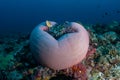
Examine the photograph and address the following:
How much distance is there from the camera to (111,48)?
5895 mm

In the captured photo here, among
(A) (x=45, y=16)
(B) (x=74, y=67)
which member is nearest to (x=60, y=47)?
(B) (x=74, y=67)

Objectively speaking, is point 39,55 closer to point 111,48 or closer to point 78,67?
point 78,67

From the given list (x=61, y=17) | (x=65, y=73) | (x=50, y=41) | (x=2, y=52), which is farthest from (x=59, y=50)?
(x=61, y=17)

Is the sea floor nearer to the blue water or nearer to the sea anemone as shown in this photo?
the sea anemone

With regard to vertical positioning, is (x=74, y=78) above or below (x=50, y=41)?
below

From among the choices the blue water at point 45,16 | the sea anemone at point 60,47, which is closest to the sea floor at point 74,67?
the sea anemone at point 60,47

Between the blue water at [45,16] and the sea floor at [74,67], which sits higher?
the blue water at [45,16]

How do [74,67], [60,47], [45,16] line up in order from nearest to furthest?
[60,47], [74,67], [45,16]

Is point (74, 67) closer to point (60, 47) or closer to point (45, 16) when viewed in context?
point (60, 47)

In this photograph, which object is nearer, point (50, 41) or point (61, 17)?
point (50, 41)

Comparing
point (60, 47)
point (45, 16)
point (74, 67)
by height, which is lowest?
point (74, 67)

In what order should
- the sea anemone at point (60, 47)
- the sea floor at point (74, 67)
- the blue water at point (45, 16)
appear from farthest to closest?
the blue water at point (45, 16)
the sea floor at point (74, 67)
the sea anemone at point (60, 47)

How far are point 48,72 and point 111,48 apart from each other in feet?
5.58

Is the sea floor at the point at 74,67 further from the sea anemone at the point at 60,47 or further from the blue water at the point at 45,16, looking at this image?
the blue water at the point at 45,16
